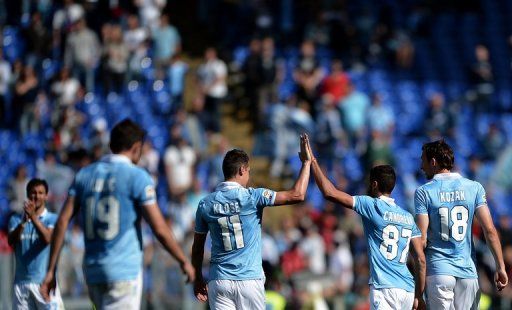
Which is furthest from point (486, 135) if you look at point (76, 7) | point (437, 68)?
point (76, 7)

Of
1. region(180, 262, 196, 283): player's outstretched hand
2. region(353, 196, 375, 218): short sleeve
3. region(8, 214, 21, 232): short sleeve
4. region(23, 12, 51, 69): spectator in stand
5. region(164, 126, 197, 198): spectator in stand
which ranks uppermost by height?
region(23, 12, 51, 69): spectator in stand

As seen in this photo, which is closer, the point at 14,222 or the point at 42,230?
the point at 42,230

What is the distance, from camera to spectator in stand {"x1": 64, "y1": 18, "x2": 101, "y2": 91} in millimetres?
22750

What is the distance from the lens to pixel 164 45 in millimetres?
23078

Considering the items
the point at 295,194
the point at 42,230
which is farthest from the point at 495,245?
the point at 42,230

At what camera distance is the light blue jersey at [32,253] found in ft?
37.0

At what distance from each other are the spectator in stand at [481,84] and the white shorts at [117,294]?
14819 millimetres

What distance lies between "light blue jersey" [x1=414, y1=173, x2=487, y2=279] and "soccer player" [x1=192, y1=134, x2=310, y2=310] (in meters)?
1.19

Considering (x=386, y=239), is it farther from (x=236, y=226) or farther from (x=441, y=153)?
(x=236, y=226)

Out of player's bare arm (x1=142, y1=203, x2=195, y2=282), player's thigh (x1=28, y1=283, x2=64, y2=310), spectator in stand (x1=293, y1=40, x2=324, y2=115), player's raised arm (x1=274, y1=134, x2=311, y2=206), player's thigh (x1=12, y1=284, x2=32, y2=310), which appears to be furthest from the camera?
spectator in stand (x1=293, y1=40, x2=324, y2=115)

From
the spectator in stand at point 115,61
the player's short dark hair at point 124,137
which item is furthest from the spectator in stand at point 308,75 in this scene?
the player's short dark hair at point 124,137

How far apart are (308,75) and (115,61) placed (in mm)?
3883

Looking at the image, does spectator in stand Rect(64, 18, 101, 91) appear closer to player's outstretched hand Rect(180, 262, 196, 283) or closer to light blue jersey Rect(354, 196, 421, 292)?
light blue jersey Rect(354, 196, 421, 292)

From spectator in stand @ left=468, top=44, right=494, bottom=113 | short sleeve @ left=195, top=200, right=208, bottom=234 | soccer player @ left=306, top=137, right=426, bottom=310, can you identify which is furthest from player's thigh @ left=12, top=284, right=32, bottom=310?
spectator in stand @ left=468, top=44, right=494, bottom=113
